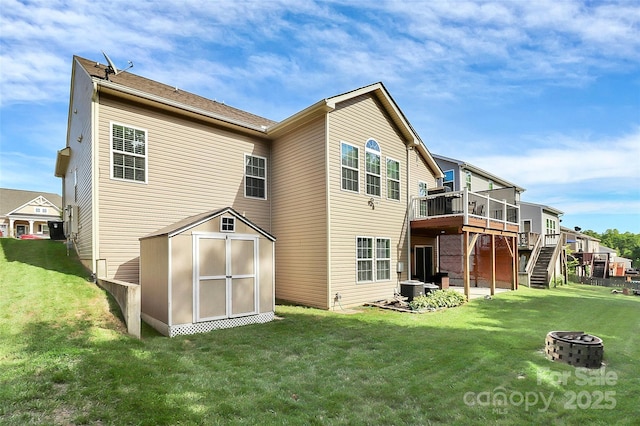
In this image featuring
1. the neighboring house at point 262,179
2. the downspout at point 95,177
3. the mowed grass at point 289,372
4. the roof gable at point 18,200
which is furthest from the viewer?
the roof gable at point 18,200

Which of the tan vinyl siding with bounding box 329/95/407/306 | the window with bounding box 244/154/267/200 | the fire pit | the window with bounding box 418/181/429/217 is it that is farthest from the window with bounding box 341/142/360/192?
the fire pit

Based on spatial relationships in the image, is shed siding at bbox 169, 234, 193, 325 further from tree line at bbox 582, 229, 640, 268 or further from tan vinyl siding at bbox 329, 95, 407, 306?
tree line at bbox 582, 229, 640, 268

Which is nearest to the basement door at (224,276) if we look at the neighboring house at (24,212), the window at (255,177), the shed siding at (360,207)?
the shed siding at (360,207)

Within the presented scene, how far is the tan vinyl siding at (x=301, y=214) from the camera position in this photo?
10514 mm

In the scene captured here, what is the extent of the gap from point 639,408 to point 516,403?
4.44 feet

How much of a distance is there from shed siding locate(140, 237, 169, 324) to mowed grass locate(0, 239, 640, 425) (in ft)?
2.21

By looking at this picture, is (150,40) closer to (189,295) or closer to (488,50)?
(189,295)

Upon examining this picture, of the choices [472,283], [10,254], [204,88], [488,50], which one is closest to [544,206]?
[472,283]

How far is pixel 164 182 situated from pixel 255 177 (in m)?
3.24

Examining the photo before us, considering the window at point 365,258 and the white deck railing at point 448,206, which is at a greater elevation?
the white deck railing at point 448,206

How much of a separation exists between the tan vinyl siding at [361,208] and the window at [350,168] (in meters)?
0.19

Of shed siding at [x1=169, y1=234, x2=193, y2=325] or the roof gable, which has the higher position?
the roof gable

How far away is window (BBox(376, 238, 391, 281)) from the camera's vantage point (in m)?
12.1

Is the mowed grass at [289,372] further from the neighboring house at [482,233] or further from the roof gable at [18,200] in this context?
the roof gable at [18,200]
